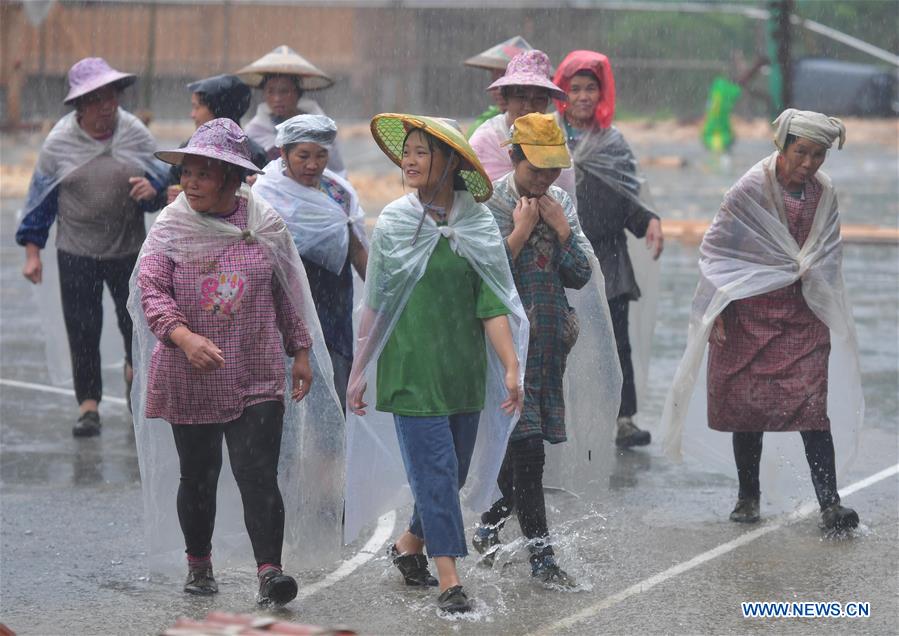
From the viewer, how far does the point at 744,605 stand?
5559 millimetres

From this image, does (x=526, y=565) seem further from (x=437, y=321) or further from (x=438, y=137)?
(x=438, y=137)

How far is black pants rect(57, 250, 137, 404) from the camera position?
845 cm

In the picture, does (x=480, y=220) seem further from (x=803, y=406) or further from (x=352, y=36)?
(x=352, y=36)

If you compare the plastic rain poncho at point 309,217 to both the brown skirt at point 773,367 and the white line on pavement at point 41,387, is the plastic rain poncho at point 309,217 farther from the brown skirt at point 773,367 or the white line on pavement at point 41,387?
the white line on pavement at point 41,387

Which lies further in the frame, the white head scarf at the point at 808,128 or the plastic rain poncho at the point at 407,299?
the white head scarf at the point at 808,128

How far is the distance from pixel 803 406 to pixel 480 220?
6.38 ft

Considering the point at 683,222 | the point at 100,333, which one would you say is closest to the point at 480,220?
the point at 100,333

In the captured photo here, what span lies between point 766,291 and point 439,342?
74.2 inches

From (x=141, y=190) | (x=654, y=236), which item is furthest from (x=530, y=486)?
(x=141, y=190)

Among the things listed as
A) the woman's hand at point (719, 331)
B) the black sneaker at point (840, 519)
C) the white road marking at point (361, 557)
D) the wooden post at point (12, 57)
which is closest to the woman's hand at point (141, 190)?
the white road marking at point (361, 557)

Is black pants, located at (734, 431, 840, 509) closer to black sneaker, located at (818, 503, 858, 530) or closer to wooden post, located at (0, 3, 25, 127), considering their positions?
black sneaker, located at (818, 503, 858, 530)

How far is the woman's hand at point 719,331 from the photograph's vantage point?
22.4ft

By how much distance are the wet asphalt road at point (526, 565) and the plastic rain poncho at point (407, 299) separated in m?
0.36

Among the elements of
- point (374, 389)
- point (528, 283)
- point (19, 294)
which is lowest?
point (19, 294)
